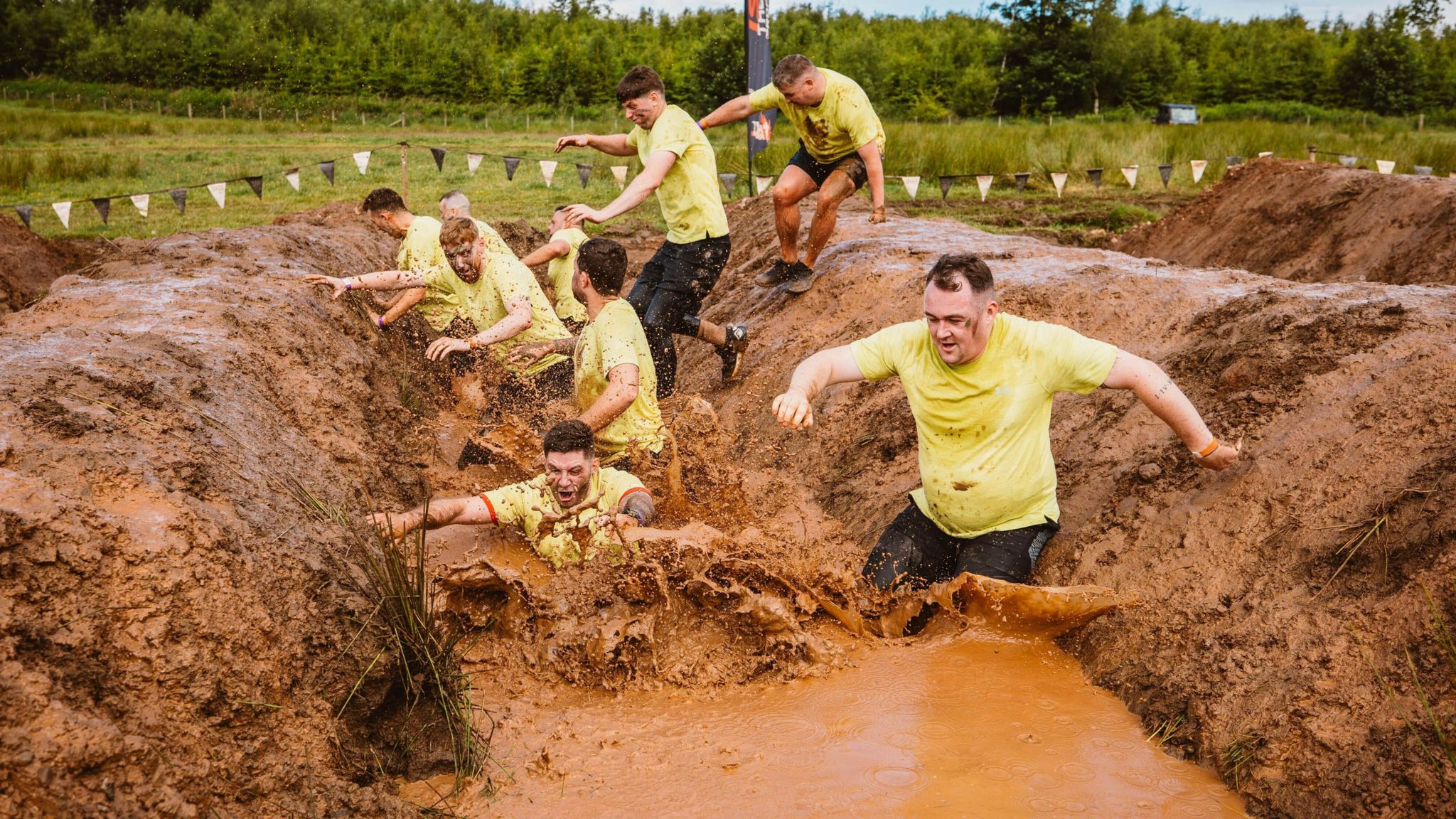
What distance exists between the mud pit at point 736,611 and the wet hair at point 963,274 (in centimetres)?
135

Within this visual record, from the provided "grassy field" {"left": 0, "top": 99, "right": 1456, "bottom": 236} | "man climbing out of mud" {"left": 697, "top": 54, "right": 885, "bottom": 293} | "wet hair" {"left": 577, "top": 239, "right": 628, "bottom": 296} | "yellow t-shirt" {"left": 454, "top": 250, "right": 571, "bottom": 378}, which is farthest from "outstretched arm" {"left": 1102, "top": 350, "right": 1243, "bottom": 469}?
"grassy field" {"left": 0, "top": 99, "right": 1456, "bottom": 236}

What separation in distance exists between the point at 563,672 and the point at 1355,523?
3.04 metres

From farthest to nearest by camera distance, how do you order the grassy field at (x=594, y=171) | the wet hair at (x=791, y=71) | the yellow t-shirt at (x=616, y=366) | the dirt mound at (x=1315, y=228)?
the grassy field at (x=594, y=171) → the dirt mound at (x=1315, y=228) → the wet hair at (x=791, y=71) → the yellow t-shirt at (x=616, y=366)

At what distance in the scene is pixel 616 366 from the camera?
18.2 feet

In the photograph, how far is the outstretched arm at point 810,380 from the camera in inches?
159

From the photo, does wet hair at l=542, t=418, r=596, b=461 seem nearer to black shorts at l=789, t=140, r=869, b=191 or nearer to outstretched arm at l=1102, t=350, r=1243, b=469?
outstretched arm at l=1102, t=350, r=1243, b=469

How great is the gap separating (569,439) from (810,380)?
3.92 feet

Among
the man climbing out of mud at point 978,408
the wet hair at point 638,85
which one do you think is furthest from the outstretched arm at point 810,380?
the wet hair at point 638,85

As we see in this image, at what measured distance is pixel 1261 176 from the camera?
44.7 ft

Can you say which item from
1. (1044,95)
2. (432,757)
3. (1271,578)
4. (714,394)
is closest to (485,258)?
(714,394)

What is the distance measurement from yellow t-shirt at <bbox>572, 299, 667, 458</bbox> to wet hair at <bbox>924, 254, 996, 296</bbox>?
192cm

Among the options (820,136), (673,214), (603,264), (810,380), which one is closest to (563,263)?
(673,214)

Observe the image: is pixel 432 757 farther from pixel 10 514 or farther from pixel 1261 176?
pixel 1261 176

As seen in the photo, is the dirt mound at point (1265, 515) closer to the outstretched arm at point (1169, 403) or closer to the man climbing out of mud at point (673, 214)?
the outstretched arm at point (1169, 403)
